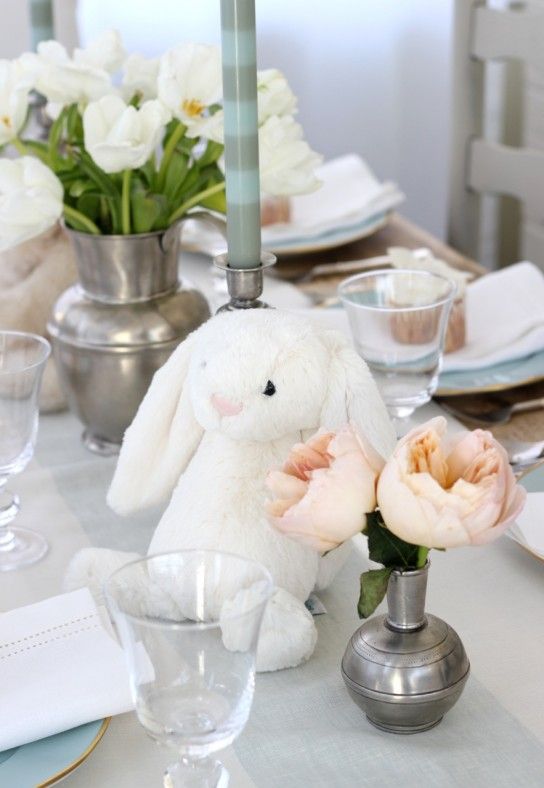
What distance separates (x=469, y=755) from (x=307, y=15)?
2.17 meters

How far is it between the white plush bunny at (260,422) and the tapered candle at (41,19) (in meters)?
0.70

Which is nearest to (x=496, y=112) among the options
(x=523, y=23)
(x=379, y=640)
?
(x=523, y=23)

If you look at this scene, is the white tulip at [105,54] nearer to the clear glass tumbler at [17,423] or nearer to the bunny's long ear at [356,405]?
the clear glass tumbler at [17,423]

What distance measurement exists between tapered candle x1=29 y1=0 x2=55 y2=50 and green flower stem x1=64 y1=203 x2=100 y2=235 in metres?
0.45

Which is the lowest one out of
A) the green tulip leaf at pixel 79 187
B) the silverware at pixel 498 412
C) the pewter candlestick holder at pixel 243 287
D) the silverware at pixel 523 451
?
the silverware at pixel 498 412

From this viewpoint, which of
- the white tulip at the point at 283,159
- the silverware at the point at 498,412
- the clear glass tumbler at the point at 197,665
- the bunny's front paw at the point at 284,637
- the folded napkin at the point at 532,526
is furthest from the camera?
the silverware at the point at 498,412

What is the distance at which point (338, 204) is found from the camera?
1.52m

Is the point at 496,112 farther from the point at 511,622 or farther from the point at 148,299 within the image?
the point at 511,622

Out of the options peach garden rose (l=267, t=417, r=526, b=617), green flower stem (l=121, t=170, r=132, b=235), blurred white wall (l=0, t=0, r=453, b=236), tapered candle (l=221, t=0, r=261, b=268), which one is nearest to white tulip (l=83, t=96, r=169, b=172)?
green flower stem (l=121, t=170, r=132, b=235)

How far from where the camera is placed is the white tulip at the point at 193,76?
87 centimetres

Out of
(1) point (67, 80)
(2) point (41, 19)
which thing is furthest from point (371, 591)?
(2) point (41, 19)

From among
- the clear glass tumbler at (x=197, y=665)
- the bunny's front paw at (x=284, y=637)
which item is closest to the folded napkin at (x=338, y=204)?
the bunny's front paw at (x=284, y=637)

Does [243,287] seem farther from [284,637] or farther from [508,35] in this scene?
[508,35]

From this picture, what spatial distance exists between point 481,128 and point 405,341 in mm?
1046
